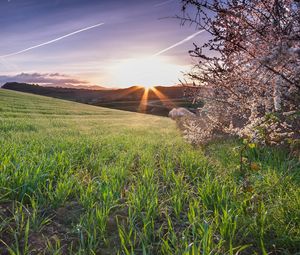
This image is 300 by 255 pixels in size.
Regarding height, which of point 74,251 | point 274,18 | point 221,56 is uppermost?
point 274,18

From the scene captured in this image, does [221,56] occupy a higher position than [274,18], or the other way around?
[274,18]

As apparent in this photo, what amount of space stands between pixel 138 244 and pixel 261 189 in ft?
7.58

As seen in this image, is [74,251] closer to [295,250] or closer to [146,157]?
[295,250]

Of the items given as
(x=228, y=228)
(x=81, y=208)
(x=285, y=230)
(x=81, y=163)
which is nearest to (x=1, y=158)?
(x=81, y=163)

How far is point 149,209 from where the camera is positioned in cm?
384

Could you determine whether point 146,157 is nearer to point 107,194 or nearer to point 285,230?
point 107,194

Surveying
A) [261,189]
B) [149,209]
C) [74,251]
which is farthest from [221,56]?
[74,251]

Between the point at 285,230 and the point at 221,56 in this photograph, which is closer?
the point at 285,230

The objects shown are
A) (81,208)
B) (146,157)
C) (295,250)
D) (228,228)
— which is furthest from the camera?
(146,157)

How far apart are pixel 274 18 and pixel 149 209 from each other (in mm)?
3047

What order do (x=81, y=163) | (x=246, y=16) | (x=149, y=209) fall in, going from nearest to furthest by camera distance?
1. (x=149, y=209)
2. (x=246, y=16)
3. (x=81, y=163)

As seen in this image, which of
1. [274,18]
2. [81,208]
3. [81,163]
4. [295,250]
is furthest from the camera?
[81,163]

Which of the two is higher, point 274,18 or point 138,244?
point 274,18

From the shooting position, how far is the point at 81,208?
13.5ft
